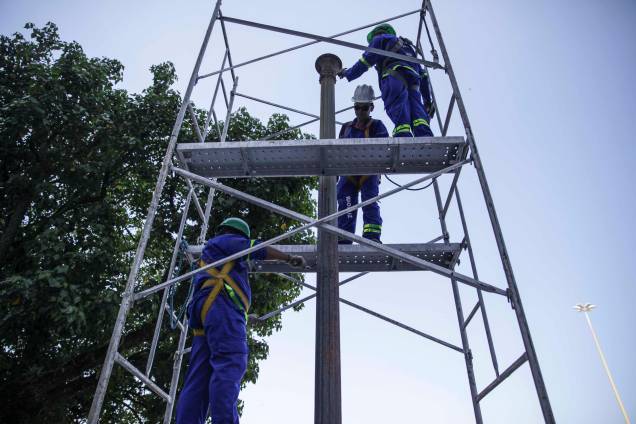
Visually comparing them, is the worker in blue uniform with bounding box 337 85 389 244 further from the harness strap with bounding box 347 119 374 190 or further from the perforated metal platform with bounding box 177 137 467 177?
the perforated metal platform with bounding box 177 137 467 177

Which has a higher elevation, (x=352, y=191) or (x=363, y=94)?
(x=363, y=94)

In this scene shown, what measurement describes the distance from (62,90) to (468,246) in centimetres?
991

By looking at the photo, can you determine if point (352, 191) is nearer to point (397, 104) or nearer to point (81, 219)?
point (397, 104)

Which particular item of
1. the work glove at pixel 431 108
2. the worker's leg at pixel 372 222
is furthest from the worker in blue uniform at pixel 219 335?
the work glove at pixel 431 108

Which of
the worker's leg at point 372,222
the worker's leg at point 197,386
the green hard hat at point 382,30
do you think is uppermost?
the green hard hat at point 382,30

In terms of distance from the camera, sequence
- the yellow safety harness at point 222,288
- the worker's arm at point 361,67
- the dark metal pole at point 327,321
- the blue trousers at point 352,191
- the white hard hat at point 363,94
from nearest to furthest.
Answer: the dark metal pole at point 327,321
the yellow safety harness at point 222,288
the blue trousers at point 352,191
the white hard hat at point 363,94
the worker's arm at point 361,67

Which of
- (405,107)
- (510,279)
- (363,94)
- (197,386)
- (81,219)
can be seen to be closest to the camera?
(510,279)

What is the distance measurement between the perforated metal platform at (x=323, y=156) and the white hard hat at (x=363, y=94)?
1394mm

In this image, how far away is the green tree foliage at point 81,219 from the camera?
840 cm

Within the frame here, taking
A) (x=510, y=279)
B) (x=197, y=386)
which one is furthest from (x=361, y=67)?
(x=197, y=386)

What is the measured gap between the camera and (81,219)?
9.73 metres

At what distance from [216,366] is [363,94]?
3.75 metres

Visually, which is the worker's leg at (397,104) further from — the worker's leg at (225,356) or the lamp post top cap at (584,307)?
the lamp post top cap at (584,307)

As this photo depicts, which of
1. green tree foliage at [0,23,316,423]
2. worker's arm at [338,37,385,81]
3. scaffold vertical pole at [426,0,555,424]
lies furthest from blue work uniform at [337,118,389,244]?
green tree foliage at [0,23,316,423]
